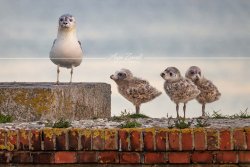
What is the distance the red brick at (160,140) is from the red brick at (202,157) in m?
0.32

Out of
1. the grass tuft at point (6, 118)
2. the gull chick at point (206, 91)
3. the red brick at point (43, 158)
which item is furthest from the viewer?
the gull chick at point (206, 91)

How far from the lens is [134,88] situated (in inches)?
494

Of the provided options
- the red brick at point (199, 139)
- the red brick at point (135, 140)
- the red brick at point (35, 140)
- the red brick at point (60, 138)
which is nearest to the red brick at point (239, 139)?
the red brick at point (199, 139)

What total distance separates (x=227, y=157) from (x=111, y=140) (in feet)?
3.99

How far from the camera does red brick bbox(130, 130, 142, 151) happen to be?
26.4 feet

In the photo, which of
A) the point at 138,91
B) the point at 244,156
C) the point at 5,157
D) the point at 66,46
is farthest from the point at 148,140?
the point at 66,46

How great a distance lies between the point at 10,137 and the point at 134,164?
56.1 inches

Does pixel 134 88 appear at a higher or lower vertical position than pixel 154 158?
higher

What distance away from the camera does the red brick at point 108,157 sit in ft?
26.6

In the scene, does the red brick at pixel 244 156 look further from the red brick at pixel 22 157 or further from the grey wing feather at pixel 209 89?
the grey wing feather at pixel 209 89

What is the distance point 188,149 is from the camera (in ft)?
26.1

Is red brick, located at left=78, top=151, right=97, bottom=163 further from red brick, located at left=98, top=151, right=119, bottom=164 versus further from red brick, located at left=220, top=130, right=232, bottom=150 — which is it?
red brick, located at left=220, top=130, right=232, bottom=150

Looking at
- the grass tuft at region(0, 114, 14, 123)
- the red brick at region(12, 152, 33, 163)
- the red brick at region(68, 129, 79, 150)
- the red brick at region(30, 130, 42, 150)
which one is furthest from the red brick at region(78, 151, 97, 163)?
the grass tuft at region(0, 114, 14, 123)

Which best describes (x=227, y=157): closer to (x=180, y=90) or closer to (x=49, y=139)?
(x=49, y=139)
